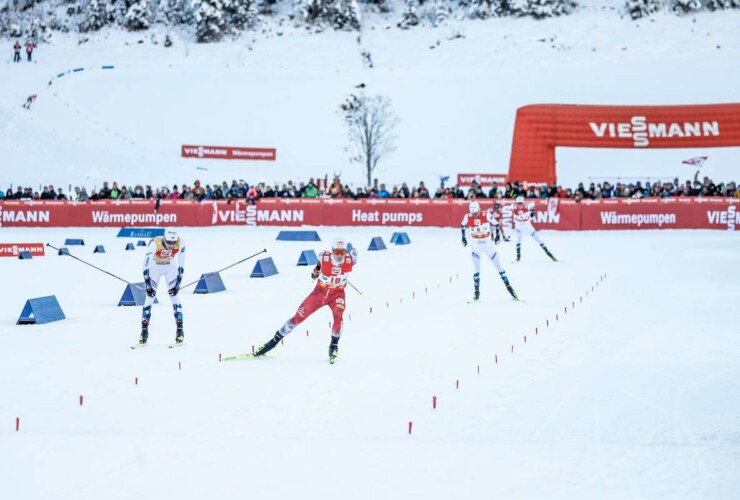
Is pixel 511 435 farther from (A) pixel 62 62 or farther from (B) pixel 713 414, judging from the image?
(A) pixel 62 62

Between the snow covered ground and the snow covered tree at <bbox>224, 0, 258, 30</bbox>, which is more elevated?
the snow covered tree at <bbox>224, 0, 258, 30</bbox>

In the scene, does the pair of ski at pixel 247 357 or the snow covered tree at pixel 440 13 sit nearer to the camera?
the pair of ski at pixel 247 357

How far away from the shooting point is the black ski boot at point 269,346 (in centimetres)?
1297

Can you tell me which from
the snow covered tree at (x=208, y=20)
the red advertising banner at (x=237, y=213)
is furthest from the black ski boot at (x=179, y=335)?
the snow covered tree at (x=208, y=20)

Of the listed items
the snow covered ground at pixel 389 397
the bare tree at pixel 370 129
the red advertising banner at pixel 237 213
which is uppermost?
the bare tree at pixel 370 129

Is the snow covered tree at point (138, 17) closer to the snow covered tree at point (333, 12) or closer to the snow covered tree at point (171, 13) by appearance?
the snow covered tree at point (171, 13)

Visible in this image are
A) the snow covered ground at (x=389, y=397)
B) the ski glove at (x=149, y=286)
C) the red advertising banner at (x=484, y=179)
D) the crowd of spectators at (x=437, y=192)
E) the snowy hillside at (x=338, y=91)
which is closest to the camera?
the snow covered ground at (x=389, y=397)

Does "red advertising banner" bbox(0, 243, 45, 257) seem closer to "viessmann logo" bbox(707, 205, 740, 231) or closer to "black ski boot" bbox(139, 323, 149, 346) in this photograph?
"black ski boot" bbox(139, 323, 149, 346)

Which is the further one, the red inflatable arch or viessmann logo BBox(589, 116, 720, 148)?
viessmann logo BBox(589, 116, 720, 148)

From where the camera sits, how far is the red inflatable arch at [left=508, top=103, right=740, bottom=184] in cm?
4066

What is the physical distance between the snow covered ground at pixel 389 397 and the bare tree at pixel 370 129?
38551 mm

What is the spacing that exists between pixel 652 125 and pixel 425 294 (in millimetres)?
24519

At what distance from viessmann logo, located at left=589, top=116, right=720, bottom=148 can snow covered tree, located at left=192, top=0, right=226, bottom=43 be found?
43185 mm

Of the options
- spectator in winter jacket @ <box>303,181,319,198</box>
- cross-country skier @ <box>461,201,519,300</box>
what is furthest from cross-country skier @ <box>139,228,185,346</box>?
spectator in winter jacket @ <box>303,181,319,198</box>
